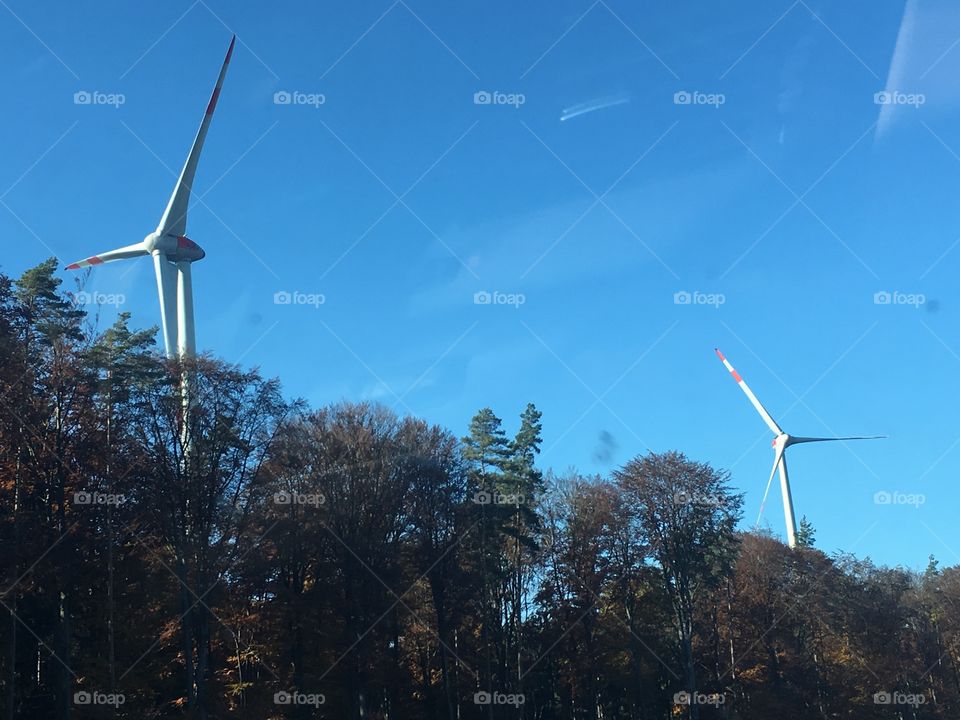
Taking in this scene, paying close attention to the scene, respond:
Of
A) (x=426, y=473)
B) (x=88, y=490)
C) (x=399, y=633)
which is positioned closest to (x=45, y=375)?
(x=88, y=490)

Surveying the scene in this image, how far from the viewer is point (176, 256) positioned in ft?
186

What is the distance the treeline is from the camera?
38.2m

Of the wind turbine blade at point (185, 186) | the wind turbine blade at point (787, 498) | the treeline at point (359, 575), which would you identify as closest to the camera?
the treeline at point (359, 575)

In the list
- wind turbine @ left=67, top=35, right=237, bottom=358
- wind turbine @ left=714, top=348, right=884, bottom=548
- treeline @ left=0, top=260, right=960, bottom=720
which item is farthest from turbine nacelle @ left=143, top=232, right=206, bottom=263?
wind turbine @ left=714, top=348, right=884, bottom=548

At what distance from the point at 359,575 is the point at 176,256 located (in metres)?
22.7

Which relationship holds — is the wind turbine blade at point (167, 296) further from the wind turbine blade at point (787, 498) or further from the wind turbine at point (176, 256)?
the wind turbine blade at point (787, 498)

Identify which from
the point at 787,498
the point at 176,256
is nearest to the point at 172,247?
the point at 176,256

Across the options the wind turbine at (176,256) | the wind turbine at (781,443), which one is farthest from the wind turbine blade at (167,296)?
the wind turbine at (781,443)

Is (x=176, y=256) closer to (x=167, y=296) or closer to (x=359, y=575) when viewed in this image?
(x=167, y=296)

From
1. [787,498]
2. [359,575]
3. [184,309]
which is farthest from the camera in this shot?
[787,498]

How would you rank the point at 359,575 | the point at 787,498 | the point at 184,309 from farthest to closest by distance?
the point at 787,498 < the point at 184,309 < the point at 359,575

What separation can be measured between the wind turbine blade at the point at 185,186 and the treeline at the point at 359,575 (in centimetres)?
750

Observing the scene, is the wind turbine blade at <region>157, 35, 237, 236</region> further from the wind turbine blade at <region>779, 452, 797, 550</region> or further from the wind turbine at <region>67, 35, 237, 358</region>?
the wind turbine blade at <region>779, 452, 797, 550</region>

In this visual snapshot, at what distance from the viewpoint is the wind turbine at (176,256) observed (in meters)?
53.2
